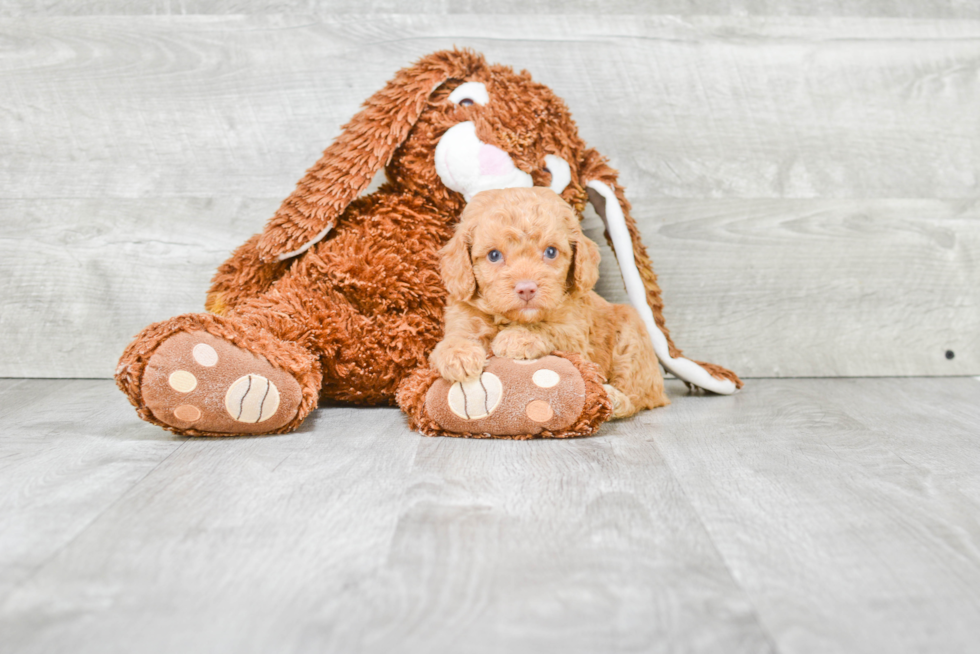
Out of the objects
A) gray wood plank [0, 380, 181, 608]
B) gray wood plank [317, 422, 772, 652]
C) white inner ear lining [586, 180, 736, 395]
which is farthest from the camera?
white inner ear lining [586, 180, 736, 395]

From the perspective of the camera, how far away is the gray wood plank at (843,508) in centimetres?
56

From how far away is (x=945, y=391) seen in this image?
4.44 ft

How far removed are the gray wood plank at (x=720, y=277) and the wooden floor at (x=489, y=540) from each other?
0.38 metres

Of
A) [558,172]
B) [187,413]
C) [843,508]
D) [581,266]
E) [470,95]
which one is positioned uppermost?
[470,95]

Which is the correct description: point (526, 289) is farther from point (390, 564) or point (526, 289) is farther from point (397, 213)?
point (390, 564)

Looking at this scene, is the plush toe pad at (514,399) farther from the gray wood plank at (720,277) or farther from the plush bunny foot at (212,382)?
the gray wood plank at (720,277)

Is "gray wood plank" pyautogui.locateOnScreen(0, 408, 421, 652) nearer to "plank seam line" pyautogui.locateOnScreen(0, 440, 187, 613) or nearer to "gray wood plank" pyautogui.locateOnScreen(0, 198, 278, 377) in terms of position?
"plank seam line" pyautogui.locateOnScreen(0, 440, 187, 613)

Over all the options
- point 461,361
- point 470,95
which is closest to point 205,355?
point 461,361

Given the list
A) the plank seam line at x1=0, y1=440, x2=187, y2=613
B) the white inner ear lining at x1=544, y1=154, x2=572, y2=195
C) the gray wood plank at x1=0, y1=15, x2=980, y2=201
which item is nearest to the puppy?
the white inner ear lining at x1=544, y1=154, x2=572, y2=195

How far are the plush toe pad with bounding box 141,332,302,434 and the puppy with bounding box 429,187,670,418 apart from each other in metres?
0.21

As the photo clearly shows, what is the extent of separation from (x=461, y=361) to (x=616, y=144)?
0.63 m

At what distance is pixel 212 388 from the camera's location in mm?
940

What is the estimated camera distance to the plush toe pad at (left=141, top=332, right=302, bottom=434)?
92 cm

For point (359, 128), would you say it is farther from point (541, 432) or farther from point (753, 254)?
point (753, 254)
